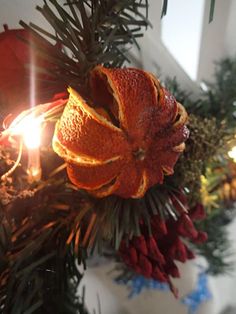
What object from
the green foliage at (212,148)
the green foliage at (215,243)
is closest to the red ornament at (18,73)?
the green foliage at (212,148)

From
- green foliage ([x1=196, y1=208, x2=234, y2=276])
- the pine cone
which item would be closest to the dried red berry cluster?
the pine cone

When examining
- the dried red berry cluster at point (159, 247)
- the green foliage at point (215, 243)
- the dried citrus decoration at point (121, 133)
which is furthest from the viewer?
the green foliage at point (215, 243)

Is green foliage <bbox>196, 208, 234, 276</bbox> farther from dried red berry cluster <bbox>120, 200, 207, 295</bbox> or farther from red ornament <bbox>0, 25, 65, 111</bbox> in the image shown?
red ornament <bbox>0, 25, 65, 111</bbox>

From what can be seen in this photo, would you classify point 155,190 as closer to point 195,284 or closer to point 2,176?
point 2,176

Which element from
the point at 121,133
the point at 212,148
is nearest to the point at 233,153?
the point at 212,148

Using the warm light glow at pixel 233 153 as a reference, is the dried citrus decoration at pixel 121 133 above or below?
above

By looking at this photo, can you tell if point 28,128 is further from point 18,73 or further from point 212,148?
point 212,148

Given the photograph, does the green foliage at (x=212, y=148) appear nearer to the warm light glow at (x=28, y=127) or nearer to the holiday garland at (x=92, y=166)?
the holiday garland at (x=92, y=166)

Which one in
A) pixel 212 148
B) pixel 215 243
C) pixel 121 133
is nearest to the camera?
pixel 121 133
